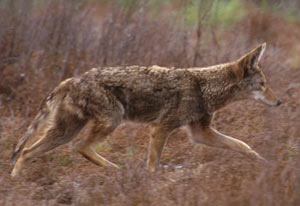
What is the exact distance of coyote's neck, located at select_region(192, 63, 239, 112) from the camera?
656cm

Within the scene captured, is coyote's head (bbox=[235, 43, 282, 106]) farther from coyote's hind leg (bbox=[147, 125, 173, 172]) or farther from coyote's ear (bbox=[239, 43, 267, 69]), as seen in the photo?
coyote's hind leg (bbox=[147, 125, 173, 172])

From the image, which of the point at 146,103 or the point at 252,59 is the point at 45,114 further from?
the point at 252,59

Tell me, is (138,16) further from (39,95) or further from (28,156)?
(28,156)

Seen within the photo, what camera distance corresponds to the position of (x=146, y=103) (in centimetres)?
632

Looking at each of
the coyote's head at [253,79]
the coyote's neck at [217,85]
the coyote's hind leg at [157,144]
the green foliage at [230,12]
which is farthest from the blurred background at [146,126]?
the coyote's neck at [217,85]

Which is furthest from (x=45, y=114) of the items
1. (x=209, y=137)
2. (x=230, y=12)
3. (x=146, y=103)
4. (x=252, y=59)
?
(x=230, y=12)

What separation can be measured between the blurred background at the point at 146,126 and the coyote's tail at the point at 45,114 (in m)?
0.27

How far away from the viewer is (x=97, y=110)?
19.7 ft

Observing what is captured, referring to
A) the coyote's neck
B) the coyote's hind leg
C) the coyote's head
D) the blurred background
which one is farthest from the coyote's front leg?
the coyote's head

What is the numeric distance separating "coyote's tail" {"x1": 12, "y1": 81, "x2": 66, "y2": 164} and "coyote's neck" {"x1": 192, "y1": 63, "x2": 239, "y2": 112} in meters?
1.57

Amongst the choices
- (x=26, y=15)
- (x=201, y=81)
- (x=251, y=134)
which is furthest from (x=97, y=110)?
(x=26, y=15)

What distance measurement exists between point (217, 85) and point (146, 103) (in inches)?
35.4

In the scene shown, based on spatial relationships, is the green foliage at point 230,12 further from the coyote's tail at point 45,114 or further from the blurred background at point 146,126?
the coyote's tail at point 45,114

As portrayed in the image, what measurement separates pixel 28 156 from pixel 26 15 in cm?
361
